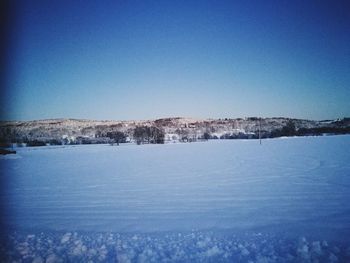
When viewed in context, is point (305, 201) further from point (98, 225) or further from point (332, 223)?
point (98, 225)

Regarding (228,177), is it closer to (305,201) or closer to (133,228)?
(305,201)

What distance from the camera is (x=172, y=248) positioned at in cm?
369

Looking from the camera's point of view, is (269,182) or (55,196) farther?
(269,182)

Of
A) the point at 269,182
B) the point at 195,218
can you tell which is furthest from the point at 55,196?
the point at 269,182

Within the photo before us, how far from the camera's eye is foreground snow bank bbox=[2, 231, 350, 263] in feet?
11.2

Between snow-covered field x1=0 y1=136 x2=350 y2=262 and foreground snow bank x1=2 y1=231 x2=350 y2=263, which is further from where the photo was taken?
snow-covered field x1=0 y1=136 x2=350 y2=262

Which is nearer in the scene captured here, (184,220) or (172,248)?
(172,248)

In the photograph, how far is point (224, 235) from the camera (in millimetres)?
4016

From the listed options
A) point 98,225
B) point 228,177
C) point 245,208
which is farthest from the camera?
point 228,177

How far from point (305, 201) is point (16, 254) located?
454 centimetres

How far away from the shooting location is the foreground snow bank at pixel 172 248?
341 cm

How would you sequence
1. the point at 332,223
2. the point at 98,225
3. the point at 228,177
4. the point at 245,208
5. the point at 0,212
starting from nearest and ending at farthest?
1. the point at 332,223
2. the point at 98,225
3. the point at 245,208
4. the point at 0,212
5. the point at 228,177

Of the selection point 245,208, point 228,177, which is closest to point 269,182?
point 228,177

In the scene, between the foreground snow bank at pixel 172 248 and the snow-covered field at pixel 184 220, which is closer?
the foreground snow bank at pixel 172 248
